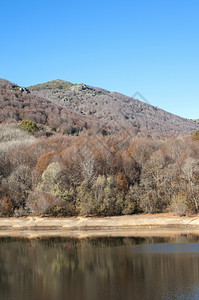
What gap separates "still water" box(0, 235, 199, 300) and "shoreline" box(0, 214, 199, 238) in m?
4.61

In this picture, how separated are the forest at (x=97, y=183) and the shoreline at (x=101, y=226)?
1760 millimetres

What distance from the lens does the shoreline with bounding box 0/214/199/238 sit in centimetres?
4972

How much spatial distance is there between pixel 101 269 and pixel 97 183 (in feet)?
91.1

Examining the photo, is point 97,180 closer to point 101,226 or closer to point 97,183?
point 97,183

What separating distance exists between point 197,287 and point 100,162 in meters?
41.4

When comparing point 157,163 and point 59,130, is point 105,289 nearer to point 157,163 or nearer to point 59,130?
point 157,163

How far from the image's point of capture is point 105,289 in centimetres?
2523

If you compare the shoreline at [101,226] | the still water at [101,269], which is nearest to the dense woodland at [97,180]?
the shoreline at [101,226]

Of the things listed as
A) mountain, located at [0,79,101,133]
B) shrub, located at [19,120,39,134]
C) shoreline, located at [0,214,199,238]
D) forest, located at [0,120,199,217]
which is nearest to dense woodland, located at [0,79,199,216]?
forest, located at [0,120,199,217]

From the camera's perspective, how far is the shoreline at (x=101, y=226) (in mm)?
49722

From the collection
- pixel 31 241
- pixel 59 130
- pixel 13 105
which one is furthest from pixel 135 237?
pixel 13 105

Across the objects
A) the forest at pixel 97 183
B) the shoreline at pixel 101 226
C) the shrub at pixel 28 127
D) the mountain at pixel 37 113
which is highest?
the mountain at pixel 37 113

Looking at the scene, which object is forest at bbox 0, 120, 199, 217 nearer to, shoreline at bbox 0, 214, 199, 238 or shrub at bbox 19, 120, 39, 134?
shoreline at bbox 0, 214, 199, 238

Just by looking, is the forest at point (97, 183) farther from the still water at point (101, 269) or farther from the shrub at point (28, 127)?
the shrub at point (28, 127)
